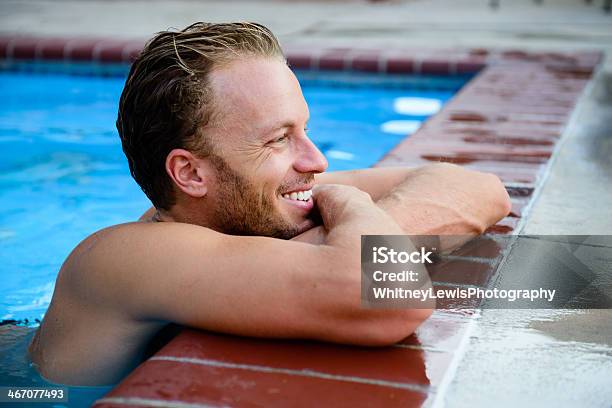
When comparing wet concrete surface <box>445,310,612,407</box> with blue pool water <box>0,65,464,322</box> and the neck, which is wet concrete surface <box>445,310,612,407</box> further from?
blue pool water <box>0,65,464,322</box>

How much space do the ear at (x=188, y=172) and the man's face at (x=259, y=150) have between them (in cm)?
3

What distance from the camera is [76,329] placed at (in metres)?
1.94

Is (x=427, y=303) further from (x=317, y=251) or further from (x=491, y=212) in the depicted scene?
(x=491, y=212)

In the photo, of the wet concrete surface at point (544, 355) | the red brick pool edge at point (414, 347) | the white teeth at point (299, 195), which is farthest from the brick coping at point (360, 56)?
the white teeth at point (299, 195)

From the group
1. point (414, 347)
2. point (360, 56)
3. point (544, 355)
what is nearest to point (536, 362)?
point (544, 355)

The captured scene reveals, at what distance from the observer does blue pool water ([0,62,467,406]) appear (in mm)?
3719

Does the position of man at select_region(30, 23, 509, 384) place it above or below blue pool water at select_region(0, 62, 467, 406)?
above

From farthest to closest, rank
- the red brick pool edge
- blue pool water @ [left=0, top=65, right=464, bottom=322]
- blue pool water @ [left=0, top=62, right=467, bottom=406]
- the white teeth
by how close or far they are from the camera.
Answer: blue pool water @ [left=0, top=65, right=464, bottom=322]
blue pool water @ [left=0, top=62, right=467, bottom=406]
the white teeth
the red brick pool edge

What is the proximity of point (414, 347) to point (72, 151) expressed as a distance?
429 centimetres

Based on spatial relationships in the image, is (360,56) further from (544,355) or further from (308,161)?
(544,355)

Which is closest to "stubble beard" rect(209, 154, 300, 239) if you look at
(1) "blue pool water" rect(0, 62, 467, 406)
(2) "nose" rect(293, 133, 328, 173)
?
(2) "nose" rect(293, 133, 328, 173)

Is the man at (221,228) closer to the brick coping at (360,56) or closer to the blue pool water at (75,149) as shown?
the blue pool water at (75,149)

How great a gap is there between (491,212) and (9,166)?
3.82 meters

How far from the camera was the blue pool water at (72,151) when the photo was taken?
3.72 m
